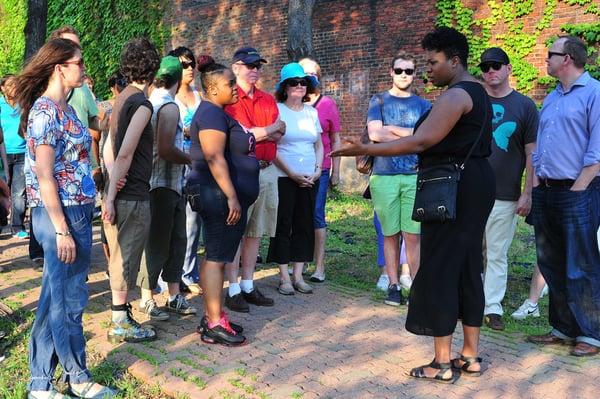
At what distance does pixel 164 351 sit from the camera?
484 cm

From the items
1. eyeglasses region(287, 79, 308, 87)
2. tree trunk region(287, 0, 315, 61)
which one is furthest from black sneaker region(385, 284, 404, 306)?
tree trunk region(287, 0, 315, 61)

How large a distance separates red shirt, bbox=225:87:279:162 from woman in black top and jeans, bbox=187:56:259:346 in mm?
791

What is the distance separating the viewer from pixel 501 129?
567 centimetres

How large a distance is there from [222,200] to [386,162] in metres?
1.97

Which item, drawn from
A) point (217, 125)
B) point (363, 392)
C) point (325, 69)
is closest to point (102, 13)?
point (325, 69)

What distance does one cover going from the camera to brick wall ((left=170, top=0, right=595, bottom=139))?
14000mm

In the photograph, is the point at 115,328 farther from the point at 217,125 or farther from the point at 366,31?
the point at 366,31

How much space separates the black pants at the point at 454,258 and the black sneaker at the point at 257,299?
1.98m

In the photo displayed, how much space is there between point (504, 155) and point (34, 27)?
10213 mm

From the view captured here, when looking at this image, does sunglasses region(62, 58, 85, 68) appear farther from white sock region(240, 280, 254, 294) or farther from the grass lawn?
white sock region(240, 280, 254, 294)

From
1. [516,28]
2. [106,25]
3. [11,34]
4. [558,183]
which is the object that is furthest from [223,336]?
[11,34]

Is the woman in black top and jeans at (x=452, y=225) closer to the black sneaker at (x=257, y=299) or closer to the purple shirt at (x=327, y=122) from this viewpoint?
the black sneaker at (x=257, y=299)

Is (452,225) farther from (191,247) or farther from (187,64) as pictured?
(187,64)

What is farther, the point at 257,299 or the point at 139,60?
the point at 257,299
